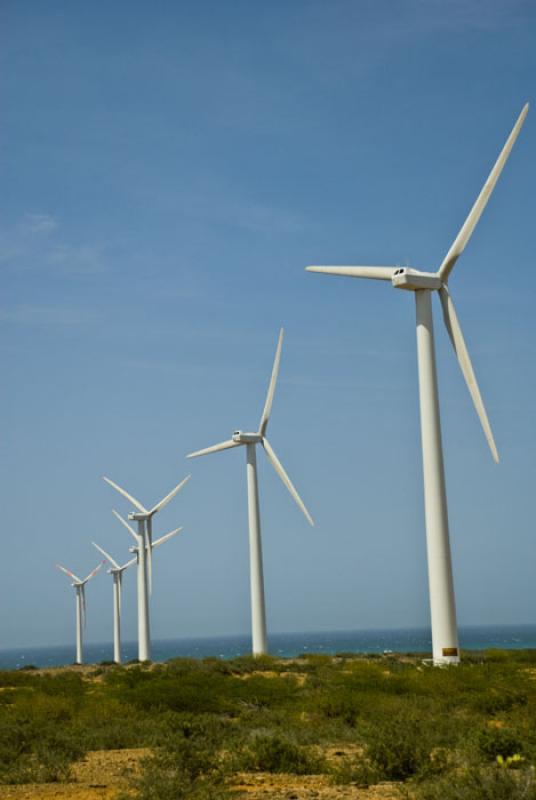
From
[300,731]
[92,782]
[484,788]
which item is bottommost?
[300,731]

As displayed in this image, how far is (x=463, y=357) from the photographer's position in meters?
41.5

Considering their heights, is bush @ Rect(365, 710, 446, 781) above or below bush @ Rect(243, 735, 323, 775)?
above

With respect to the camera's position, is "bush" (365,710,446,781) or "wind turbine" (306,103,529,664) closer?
"bush" (365,710,446,781)

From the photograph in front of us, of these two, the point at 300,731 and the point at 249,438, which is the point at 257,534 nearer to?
the point at 249,438

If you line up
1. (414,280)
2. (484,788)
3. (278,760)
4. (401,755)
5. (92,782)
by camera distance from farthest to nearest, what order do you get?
(414,280), (278,760), (92,782), (401,755), (484,788)

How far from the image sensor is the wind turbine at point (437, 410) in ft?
131

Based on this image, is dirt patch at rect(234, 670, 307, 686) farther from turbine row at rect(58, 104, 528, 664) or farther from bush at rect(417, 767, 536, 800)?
bush at rect(417, 767, 536, 800)

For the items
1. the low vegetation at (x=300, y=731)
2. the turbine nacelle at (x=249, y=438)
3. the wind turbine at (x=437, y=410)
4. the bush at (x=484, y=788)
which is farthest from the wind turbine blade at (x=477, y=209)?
the bush at (x=484, y=788)

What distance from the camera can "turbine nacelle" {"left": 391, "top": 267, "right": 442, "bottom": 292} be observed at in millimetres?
43719

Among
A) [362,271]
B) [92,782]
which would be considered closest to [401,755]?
[92,782]

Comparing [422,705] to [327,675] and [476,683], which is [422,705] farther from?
[327,675]

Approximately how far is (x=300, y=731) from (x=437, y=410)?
19.5 m

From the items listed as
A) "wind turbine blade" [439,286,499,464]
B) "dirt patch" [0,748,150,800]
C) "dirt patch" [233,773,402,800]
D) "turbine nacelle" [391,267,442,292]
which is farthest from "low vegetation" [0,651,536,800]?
"turbine nacelle" [391,267,442,292]

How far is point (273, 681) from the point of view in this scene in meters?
37.2
